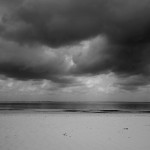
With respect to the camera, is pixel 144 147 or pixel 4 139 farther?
pixel 4 139

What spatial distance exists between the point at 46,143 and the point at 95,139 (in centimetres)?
343

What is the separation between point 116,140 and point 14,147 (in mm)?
6633

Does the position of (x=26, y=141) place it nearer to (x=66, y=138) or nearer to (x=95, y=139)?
(x=66, y=138)

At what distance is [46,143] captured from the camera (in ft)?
32.7

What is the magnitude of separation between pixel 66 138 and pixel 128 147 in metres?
4.31

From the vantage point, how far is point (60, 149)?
8875 millimetres

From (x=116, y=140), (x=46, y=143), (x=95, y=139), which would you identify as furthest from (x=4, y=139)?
(x=116, y=140)

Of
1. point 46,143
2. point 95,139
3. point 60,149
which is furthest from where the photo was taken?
point 95,139

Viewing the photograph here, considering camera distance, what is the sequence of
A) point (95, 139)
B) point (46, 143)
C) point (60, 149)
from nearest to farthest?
point (60, 149) < point (46, 143) < point (95, 139)

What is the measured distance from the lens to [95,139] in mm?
10844

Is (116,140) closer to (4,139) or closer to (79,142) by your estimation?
(79,142)

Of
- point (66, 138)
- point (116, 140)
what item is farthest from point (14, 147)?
point (116, 140)

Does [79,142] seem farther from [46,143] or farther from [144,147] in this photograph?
[144,147]

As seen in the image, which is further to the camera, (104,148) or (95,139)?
(95,139)
